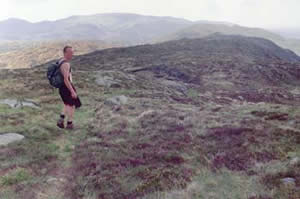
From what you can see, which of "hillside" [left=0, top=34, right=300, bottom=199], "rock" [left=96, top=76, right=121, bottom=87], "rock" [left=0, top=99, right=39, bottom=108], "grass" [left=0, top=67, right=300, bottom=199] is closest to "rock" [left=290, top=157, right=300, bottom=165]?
"hillside" [left=0, top=34, right=300, bottom=199]

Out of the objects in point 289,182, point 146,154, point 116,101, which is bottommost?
point 116,101

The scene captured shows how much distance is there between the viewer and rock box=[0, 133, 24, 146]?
36.1ft

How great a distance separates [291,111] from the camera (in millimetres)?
16656

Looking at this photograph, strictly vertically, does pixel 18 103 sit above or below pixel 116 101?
above

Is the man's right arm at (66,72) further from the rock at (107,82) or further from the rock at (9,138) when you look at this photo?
the rock at (107,82)

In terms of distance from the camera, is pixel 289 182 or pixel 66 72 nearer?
pixel 289 182

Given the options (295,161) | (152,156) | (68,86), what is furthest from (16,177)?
(295,161)

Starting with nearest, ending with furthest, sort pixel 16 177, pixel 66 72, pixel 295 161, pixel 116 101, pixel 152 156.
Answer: pixel 16 177 < pixel 295 161 < pixel 152 156 < pixel 66 72 < pixel 116 101

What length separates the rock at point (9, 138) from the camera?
36.1ft

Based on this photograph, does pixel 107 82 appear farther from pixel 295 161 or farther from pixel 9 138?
pixel 295 161

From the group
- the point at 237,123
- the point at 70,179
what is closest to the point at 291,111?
the point at 237,123

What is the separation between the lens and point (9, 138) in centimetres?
1140

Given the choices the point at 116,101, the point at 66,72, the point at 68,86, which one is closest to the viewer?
the point at 66,72

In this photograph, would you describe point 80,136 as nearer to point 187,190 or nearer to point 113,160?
point 113,160
